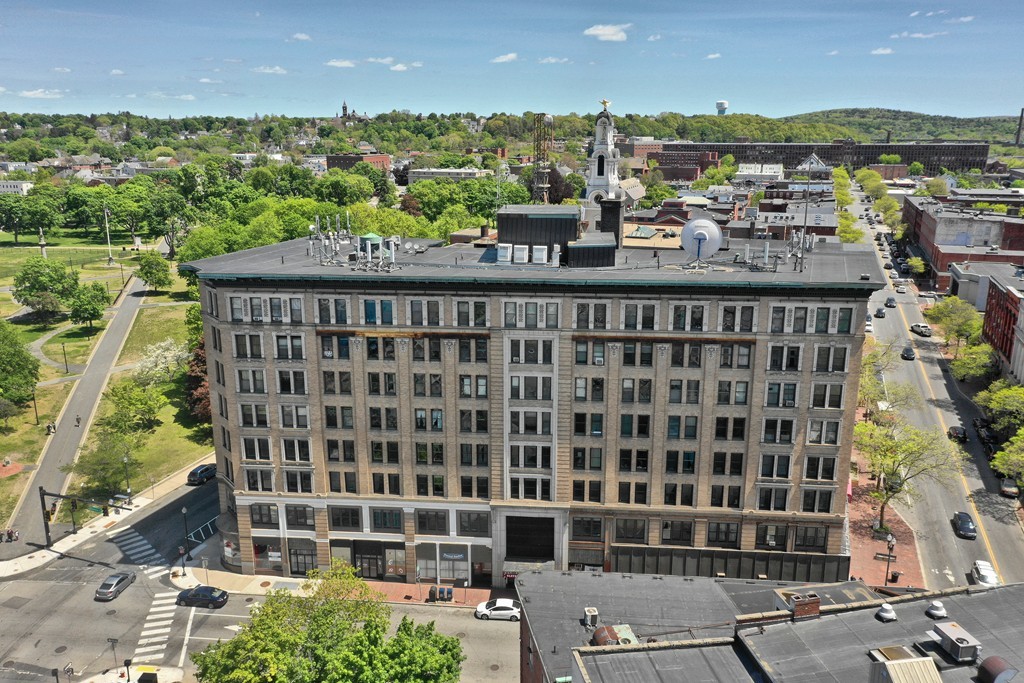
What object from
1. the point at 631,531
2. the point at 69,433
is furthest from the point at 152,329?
the point at 631,531

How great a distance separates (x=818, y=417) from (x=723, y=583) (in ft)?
68.6

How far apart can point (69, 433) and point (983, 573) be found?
112565 mm

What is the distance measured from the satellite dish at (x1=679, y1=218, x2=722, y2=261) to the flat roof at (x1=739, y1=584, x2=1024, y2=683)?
3721cm

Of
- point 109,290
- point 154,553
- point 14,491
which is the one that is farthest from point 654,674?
point 109,290

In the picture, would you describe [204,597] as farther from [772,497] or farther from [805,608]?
[805,608]

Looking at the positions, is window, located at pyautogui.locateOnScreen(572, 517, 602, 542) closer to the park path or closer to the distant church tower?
the park path

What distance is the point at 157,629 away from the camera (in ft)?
213

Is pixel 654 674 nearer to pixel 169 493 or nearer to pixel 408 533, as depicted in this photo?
pixel 408 533

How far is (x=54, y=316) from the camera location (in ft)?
531

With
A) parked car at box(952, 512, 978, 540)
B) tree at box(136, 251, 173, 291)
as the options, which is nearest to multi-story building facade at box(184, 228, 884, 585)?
parked car at box(952, 512, 978, 540)

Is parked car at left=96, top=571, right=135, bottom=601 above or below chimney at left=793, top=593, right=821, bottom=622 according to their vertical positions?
below

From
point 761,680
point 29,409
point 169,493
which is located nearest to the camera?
point 761,680

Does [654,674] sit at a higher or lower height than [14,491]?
higher

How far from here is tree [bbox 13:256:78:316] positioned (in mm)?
154625
